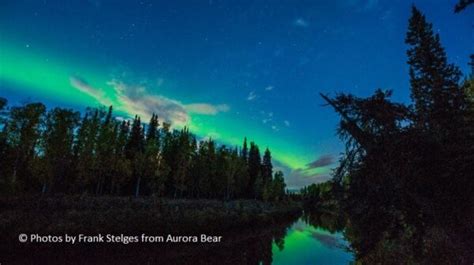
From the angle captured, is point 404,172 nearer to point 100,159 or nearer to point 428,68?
point 428,68

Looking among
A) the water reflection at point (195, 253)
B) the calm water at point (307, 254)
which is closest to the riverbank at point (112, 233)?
the water reflection at point (195, 253)

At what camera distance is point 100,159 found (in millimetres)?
42188

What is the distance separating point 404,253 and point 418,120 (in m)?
7.34

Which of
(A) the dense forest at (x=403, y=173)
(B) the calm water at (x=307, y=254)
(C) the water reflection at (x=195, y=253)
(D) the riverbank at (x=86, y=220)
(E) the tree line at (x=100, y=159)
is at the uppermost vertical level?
(E) the tree line at (x=100, y=159)

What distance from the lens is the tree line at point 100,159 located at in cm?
2809

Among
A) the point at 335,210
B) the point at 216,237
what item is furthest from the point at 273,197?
the point at 335,210

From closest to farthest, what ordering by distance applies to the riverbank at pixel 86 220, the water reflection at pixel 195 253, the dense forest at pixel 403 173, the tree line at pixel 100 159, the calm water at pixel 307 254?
1. the dense forest at pixel 403 173
2. the water reflection at pixel 195 253
3. the riverbank at pixel 86 220
4. the calm water at pixel 307 254
5. the tree line at pixel 100 159

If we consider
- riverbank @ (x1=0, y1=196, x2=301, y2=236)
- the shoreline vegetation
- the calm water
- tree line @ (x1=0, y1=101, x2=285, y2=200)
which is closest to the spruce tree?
the shoreline vegetation

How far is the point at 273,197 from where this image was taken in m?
86.8

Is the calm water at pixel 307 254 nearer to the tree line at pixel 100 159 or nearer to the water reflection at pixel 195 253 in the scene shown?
the water reflection at pixel 195 253

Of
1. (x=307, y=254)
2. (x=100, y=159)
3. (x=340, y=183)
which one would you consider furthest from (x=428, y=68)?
(x=100, y=159)

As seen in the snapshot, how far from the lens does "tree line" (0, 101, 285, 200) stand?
28.1 metres

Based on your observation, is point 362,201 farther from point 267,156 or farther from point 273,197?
point 267,156

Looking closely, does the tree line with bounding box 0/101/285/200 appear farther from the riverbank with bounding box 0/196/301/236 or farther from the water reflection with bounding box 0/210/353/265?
the water reflection with bounding box 0/210/353/265
